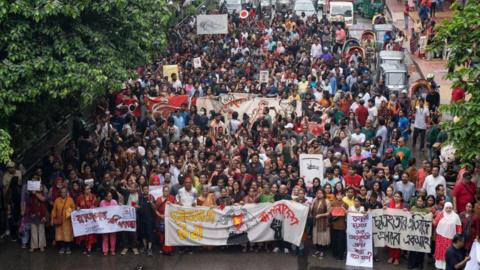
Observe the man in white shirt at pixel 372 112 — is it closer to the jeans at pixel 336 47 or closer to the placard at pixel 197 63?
the placard at pixel 197 63

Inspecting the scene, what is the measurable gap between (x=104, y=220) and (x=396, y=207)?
5377mm

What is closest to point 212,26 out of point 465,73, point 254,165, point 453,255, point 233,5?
point 233,5

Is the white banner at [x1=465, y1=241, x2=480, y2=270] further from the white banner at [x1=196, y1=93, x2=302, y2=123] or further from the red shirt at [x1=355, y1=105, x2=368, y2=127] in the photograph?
the white banner at [x1=196, y1=93, x2=302, y2=123]

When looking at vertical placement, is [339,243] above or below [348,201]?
below

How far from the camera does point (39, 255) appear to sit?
1712 cm

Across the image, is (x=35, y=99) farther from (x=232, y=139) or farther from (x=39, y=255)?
(x=232, y=139)

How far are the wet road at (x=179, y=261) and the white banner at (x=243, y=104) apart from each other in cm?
635

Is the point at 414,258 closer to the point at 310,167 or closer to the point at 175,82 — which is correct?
the point at 310,167

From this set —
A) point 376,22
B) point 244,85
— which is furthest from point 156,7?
point 376,22

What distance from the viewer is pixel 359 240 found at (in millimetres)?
16250

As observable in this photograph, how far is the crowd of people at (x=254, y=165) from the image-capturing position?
54.2ft

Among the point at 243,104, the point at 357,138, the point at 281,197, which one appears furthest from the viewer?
the point at 243,104

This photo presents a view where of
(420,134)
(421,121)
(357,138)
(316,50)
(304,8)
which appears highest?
(304,8)

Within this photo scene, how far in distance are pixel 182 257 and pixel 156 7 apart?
17.7 ft
